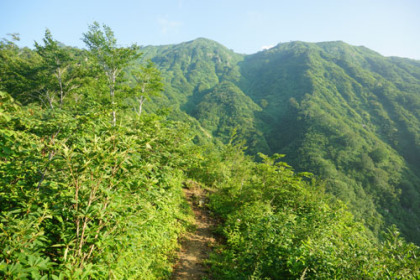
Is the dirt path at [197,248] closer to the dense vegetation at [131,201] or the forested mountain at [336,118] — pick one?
the dense vegetation at [131,201]

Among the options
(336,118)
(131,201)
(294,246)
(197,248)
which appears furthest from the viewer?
(336,118)

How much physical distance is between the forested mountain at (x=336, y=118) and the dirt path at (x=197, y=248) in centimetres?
6796

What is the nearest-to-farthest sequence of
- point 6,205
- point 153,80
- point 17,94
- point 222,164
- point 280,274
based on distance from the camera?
point 6,205 → point 280,274 → point 222,164 → point 153,80 → point 17,94

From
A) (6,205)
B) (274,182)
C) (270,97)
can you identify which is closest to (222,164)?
(274,182)

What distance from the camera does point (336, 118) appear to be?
104m

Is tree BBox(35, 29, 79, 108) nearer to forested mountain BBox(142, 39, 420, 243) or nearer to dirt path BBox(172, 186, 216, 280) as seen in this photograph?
dirt path BBox(172, 186, 216, 280)

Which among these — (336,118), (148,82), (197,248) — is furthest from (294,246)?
(336,118)

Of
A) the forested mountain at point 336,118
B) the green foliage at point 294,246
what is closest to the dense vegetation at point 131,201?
the green foliage at point 294,246

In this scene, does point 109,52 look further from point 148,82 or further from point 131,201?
point 131,201

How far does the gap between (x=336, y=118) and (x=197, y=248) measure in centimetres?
12363

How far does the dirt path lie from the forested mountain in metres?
68.0

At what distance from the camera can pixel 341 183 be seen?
68562mm

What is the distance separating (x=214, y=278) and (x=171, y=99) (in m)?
134

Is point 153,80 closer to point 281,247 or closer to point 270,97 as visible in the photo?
point 281,247
